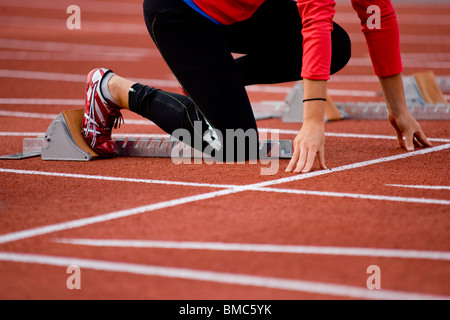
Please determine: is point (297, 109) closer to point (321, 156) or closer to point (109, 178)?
point (321, 156)

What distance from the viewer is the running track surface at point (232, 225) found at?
2.14 metres

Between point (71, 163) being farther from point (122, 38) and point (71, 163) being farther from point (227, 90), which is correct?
point (122, 38)

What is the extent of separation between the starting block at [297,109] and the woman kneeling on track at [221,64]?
1159mm

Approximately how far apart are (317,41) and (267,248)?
1.21m

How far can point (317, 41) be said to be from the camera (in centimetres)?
328

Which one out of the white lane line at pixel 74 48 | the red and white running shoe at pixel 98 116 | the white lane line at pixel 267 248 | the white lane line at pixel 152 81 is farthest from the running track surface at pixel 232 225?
the white lane line at pixel 74 48

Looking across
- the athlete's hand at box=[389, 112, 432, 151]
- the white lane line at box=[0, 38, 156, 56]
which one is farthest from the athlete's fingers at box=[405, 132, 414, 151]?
the white lane line at box=[0, 38, 156, 56]

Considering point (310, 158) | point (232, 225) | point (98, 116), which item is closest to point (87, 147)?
point (98, 116)

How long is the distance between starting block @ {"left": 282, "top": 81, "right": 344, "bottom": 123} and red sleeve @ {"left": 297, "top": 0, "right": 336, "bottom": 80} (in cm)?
195

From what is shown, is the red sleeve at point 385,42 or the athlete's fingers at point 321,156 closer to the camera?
the athlete's fingers at point 321,156

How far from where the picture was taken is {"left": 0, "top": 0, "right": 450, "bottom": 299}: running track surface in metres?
2.14

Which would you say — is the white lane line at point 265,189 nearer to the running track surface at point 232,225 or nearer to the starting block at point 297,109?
the running track surface at point 232,225

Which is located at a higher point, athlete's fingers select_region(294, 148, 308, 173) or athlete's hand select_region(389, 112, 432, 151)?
athlete's hand select_region(389, 112, 432, 151)

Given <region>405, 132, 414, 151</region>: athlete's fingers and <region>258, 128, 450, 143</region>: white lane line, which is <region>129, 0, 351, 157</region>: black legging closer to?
<region>405, 132, 414, 151</region>: athlete's fingers
